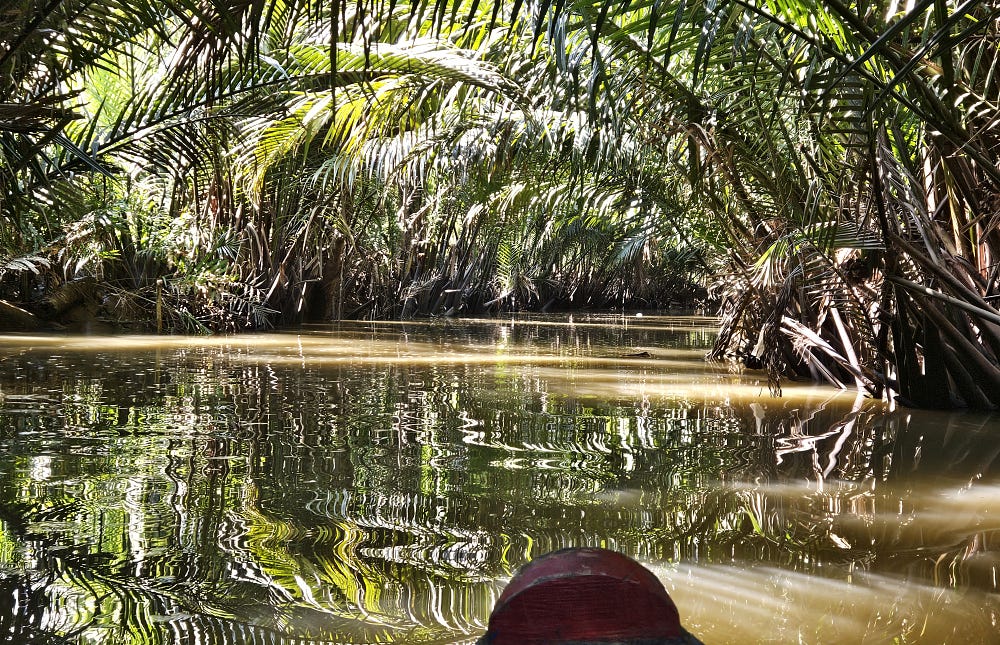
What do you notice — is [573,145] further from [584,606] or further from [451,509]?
[584,606]

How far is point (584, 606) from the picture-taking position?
561 millimetres

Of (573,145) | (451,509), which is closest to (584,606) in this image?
(451,509)

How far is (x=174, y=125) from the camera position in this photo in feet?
16.4

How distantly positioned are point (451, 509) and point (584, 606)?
2.17 meters

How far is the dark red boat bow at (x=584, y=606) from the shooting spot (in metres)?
0.55

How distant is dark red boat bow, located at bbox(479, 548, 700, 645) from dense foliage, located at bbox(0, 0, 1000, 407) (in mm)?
1195

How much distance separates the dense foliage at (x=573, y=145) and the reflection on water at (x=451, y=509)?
0.91 metres

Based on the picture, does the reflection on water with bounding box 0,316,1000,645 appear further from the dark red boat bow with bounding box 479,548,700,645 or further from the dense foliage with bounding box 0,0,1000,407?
the dark red boat bow with bounding box 479,548,700,645

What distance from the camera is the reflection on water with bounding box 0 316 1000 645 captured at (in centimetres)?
188

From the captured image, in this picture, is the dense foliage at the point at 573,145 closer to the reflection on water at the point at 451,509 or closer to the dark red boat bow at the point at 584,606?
the reflection on water at the point at 451,509

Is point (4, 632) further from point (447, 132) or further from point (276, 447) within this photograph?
point (447, 132)

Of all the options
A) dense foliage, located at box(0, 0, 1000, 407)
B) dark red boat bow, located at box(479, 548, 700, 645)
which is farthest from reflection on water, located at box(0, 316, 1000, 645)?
dark red boat bow, located at box(479, 548, 700, 645)

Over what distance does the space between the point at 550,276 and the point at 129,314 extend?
19737mm

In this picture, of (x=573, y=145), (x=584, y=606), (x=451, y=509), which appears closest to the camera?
(x=584, y=606)
